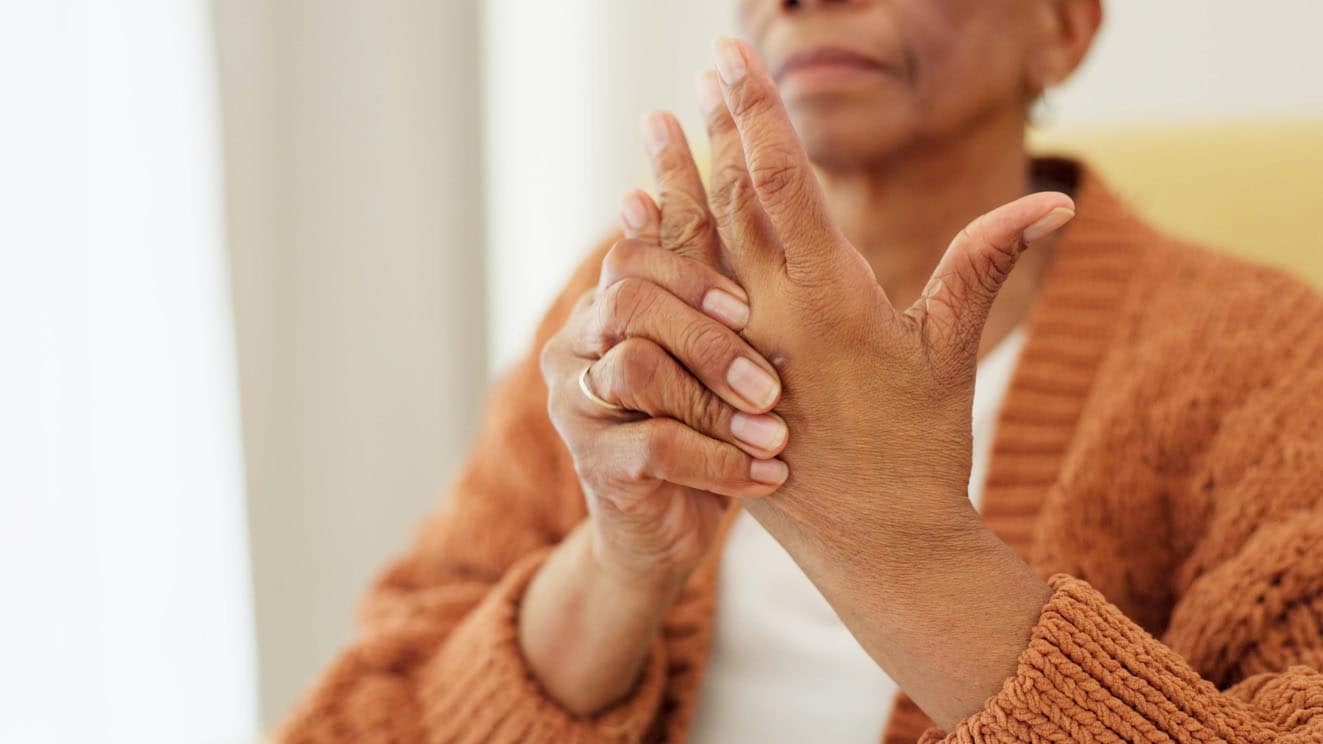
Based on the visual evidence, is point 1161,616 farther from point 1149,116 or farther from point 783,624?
point 1149,116

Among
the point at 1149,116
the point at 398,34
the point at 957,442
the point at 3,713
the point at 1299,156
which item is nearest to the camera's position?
the point at 957,442

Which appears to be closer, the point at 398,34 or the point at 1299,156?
the point at 1299,156

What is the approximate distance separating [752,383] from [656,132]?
0.17 metres

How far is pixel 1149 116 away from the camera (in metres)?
1.33

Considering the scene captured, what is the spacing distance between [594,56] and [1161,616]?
122 centimetres

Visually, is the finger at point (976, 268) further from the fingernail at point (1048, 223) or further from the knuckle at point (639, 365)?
the knuckle at point (639, 365)

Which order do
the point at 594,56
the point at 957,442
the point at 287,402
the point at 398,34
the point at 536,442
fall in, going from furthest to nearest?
the point at 594,56, the point at 398,34, the point at 287,402, the point at 536,442, the point at 957,442

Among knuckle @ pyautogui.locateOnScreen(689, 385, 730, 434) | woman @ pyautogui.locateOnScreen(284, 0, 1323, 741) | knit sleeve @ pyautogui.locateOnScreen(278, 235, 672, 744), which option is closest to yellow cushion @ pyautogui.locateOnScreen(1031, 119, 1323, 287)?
woman @ pyautogui.locateOnScreen(284, 0, 1323, 741)

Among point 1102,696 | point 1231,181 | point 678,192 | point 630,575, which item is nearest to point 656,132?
point 678,192

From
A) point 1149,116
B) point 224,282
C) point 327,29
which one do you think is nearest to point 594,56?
point 327,29

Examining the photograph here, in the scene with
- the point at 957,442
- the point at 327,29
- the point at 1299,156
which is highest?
the point at 327,29

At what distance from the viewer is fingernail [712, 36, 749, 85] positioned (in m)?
0.56

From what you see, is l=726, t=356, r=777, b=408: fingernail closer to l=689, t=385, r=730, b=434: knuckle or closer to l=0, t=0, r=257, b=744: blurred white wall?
l=689, t=385, r=730, b=434: knuckle

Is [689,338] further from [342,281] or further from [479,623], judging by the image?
[342,281]
